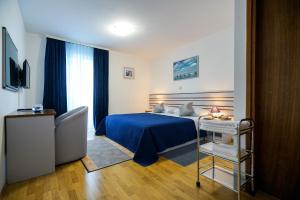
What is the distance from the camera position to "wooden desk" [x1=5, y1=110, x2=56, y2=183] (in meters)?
1.74

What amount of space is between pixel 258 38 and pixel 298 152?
117 centimetres

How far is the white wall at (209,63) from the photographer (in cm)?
337

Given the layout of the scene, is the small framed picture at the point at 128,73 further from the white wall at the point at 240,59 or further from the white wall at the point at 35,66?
the white wall at the point at 240,59

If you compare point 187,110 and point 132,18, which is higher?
point 132,18

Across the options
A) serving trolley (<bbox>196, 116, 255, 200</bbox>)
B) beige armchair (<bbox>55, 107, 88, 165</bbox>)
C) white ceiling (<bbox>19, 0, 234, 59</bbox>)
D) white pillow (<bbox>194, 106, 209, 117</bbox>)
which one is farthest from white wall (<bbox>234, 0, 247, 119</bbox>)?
beige armchair (<bbox>55, 107, 88, 165</bbox>)

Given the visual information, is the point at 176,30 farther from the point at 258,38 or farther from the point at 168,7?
the point at 258,38

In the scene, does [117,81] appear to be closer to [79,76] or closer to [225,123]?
[79,76]

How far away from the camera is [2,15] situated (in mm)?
1575

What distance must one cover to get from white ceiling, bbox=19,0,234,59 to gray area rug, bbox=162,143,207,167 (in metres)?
2.51

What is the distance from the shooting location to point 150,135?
7.89 feet

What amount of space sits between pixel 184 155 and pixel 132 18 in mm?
2712

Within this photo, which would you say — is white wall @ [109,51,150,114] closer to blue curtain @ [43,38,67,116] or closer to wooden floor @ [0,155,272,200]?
blue curtain @ [43,38,67,116]

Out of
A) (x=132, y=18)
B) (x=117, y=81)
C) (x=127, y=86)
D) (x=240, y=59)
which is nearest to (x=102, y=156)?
(x=240, y=59)

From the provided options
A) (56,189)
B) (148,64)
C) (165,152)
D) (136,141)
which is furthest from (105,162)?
(148,64)
